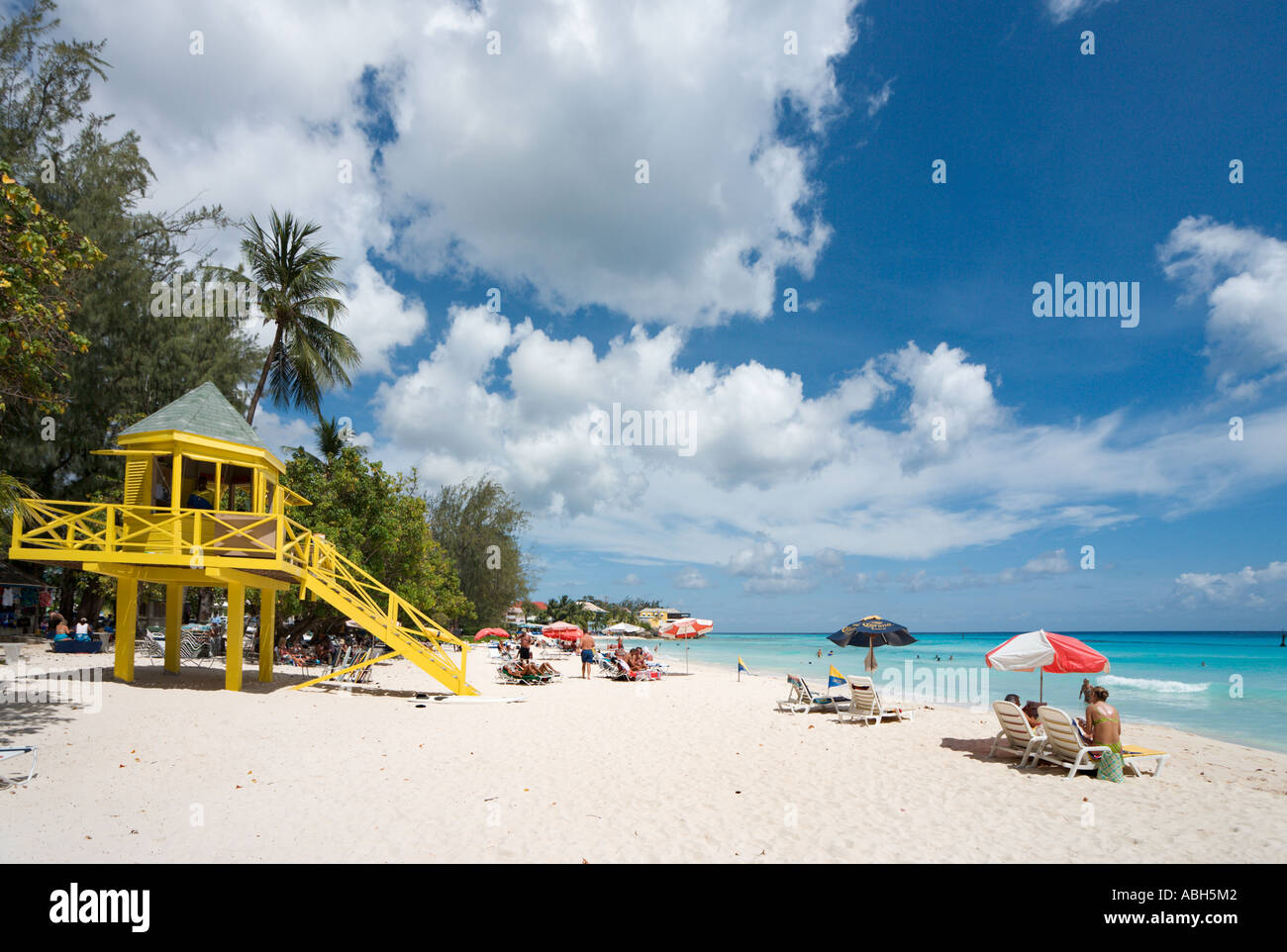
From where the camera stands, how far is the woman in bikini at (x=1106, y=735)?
870 centimetres

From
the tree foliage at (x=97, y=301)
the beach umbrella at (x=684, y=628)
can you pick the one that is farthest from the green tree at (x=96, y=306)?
the beach umbrella at (x=684, y=628)

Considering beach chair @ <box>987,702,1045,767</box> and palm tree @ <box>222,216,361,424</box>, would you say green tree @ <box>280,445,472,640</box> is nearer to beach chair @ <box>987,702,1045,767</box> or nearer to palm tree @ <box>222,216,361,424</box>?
palm tree @ <box>222,216,361,424</box>

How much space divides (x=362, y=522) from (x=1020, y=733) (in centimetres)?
2139

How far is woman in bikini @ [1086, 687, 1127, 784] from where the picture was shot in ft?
28.5

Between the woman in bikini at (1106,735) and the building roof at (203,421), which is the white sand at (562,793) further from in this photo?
the building roof at (203,421)

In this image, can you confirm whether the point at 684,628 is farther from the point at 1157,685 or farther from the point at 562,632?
the point at 1157,685

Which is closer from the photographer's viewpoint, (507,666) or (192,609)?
(507,666)

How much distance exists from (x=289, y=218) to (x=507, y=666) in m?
15.7

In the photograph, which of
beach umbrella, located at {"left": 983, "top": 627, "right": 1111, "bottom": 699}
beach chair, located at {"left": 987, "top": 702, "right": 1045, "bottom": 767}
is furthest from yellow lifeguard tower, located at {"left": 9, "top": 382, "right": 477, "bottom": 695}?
beach umbrella, located at {"left": 983, "top": 627, "right": 1111, "bottom": 699}

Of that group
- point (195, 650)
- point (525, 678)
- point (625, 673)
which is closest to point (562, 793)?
point (525, 678)

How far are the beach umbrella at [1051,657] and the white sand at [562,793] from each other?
1.43 metres

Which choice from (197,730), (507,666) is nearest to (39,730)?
(197,730)

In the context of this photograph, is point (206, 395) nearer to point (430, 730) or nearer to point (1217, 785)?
point (430, 730)
